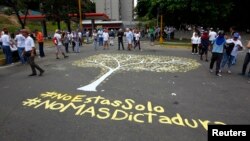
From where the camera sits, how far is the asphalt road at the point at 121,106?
5645 millimetres

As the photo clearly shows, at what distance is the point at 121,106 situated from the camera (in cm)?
734

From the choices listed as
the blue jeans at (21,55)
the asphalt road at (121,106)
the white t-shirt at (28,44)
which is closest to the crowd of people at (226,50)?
the asphalt road at (121,106)

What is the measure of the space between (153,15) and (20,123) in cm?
3156

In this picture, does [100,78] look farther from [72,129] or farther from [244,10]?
[244,10]

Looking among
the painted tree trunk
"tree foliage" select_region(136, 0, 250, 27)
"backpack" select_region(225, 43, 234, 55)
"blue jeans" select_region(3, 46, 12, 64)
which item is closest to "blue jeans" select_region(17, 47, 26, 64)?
"blue jeans" select_region(3, 46, 12, 64)

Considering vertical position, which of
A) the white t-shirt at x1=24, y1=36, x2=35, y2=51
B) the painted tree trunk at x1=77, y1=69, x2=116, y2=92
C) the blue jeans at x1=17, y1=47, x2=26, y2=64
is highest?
the white t-shirt at x1=24, y1=36, x2=35, y2=51

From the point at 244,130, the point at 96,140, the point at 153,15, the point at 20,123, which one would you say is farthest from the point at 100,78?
the point at 153,15

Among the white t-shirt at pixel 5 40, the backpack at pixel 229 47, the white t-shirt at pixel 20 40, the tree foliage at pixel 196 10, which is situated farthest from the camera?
the tree foliage at pixel 196 10

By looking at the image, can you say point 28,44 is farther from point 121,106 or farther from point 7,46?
point 121,106

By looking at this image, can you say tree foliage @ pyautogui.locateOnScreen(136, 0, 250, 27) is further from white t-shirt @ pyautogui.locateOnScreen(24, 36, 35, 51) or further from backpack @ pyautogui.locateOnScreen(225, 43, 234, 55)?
white t-shirt @ pyautogui.locateOnScreen(24, 36, 35, 51)

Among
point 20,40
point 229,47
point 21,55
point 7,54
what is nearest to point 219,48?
point 229,47

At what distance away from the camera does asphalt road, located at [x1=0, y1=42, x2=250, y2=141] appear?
5645 mm

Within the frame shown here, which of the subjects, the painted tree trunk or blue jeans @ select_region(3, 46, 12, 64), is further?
blue jeans @ select_region(3, 46, 12, 64)

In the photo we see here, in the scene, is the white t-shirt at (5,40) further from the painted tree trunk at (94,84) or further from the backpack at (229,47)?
the backpack at (229,47)
